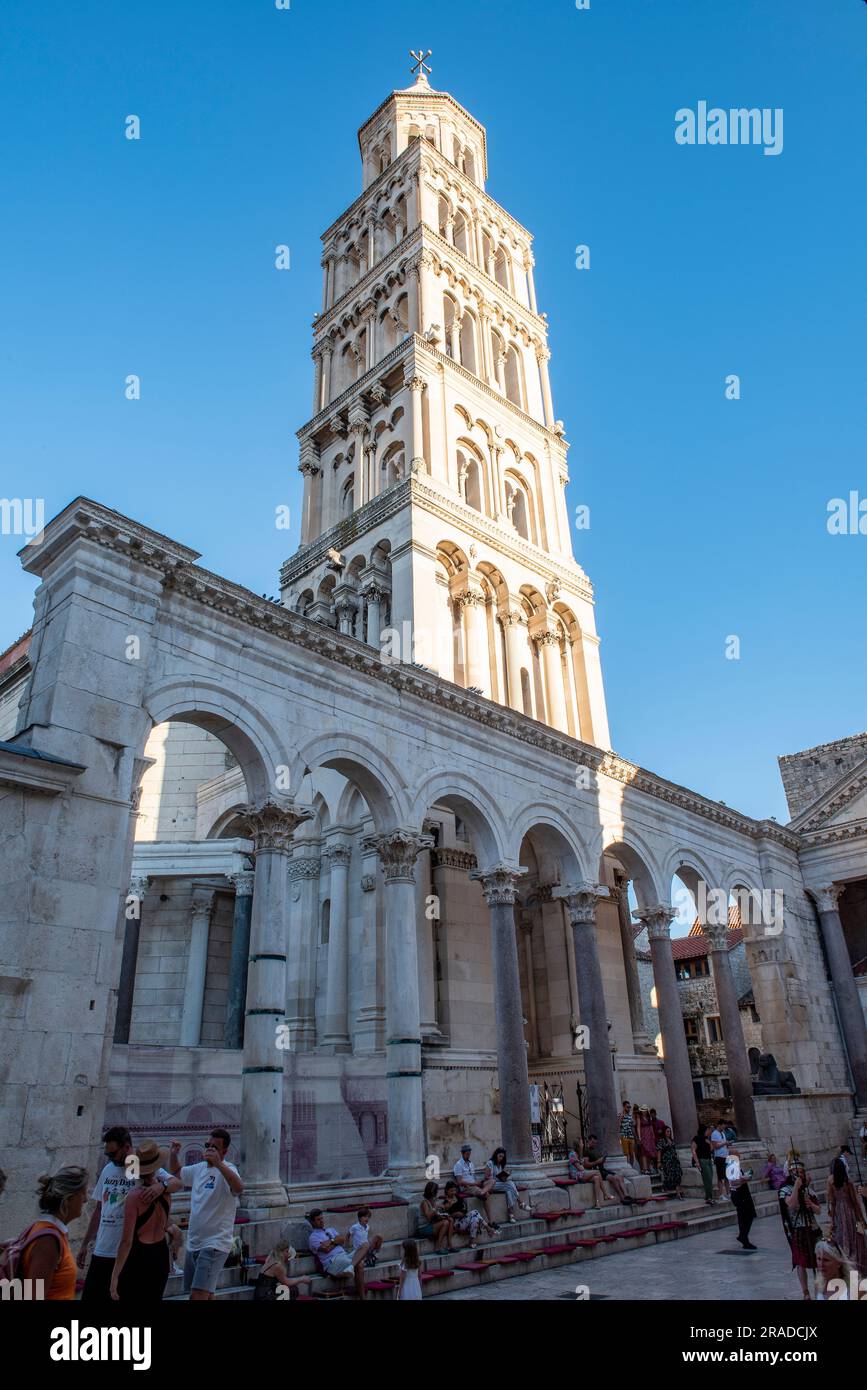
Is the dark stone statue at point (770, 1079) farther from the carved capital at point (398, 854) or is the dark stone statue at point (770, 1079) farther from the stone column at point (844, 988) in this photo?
the carved capital at point (398, 854)

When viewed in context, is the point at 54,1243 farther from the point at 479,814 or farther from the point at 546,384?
the point at 546,384

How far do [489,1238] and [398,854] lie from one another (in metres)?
6.64

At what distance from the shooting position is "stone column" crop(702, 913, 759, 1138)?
23.2 metres

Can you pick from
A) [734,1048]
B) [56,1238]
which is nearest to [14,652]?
[734,1048]

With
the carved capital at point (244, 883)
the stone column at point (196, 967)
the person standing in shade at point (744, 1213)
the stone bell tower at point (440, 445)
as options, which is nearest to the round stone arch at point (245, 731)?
the carved capital at point (244, 883)

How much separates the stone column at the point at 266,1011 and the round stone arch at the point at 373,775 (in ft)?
5.60

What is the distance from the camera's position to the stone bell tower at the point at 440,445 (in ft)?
90.8

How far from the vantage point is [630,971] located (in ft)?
88.9

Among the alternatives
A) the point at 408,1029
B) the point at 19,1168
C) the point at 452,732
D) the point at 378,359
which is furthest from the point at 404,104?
the point at 19,1168

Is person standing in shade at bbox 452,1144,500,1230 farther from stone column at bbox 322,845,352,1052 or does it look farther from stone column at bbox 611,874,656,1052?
stone column at bbox 611,874,656,1052

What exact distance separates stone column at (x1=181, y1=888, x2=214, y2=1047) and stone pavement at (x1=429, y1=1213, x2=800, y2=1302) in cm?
1286

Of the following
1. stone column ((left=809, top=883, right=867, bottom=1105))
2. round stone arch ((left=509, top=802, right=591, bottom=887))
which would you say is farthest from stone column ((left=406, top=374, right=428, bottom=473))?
stone column ((left=809, top=883, right=867, bottom=1105))

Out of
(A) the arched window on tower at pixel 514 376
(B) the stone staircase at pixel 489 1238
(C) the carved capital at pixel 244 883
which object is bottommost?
(B) the stone staircase at pixel 489 1238
